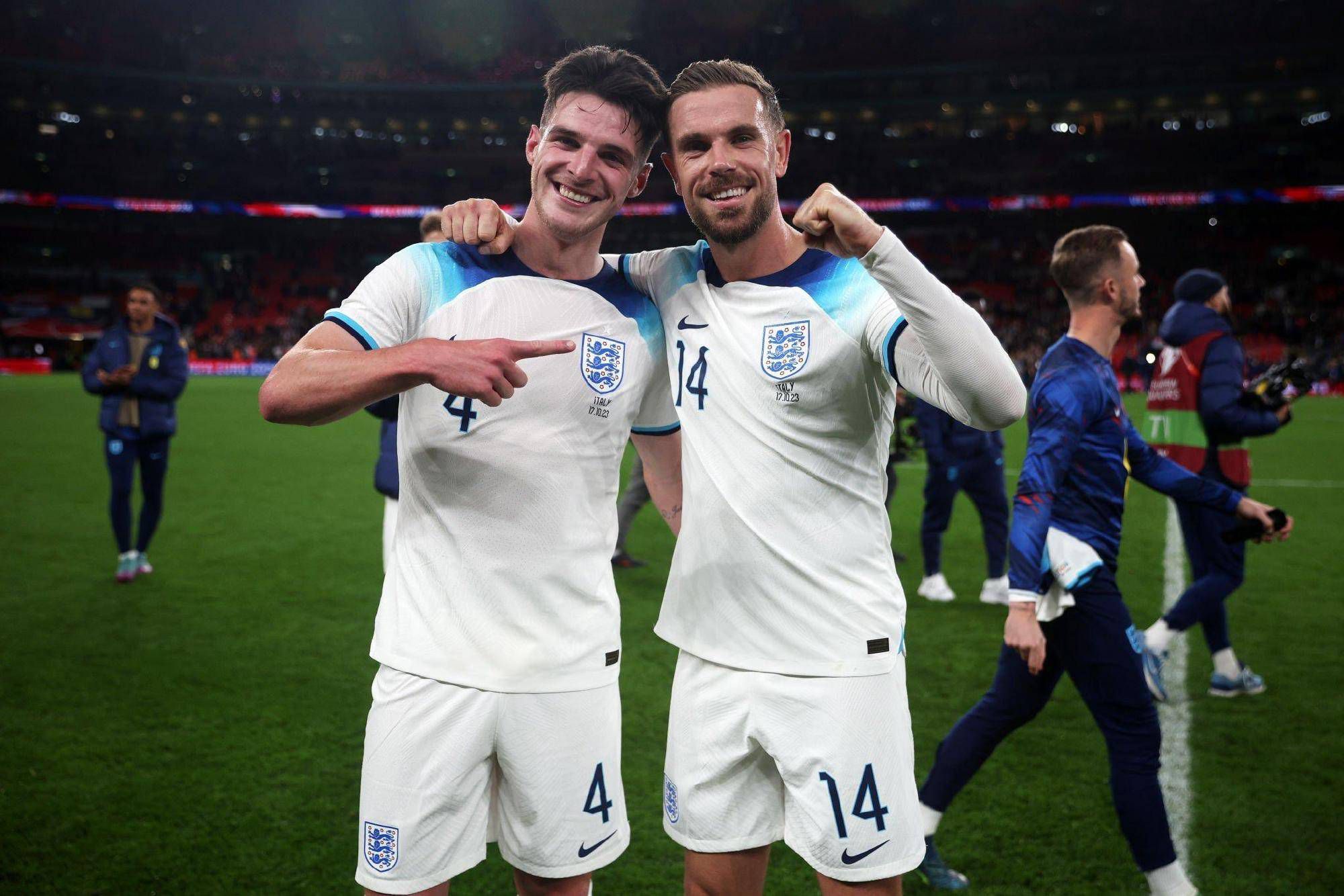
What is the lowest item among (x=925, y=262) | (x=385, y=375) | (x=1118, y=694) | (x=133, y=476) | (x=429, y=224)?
(x=1118, y=694)

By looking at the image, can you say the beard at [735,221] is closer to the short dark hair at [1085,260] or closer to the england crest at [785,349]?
the england crest at [785,349]

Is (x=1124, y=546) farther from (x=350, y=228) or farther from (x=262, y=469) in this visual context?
(x=350, y=228)

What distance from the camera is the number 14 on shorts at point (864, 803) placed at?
7.34 feet

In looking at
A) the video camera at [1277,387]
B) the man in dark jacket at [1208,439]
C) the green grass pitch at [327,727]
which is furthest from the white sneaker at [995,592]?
the video camera at [1277,387]

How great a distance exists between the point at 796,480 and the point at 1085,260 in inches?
73.5

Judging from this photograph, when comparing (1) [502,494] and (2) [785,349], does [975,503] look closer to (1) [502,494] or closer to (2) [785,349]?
(2) [785,349]

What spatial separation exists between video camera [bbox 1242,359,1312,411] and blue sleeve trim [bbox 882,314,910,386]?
4146 mm

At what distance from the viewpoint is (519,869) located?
2.38m

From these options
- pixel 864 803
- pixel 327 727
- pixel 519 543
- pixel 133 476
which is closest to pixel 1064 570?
pixel 864 803

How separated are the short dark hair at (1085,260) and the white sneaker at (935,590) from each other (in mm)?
4200

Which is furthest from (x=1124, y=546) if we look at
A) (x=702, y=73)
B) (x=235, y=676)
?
(x=702, y=73)

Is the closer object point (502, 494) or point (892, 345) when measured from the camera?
point (892, 345)

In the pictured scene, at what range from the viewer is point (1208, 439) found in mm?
5629

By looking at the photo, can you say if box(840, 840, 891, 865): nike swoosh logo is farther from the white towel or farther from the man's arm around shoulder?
the white towel
